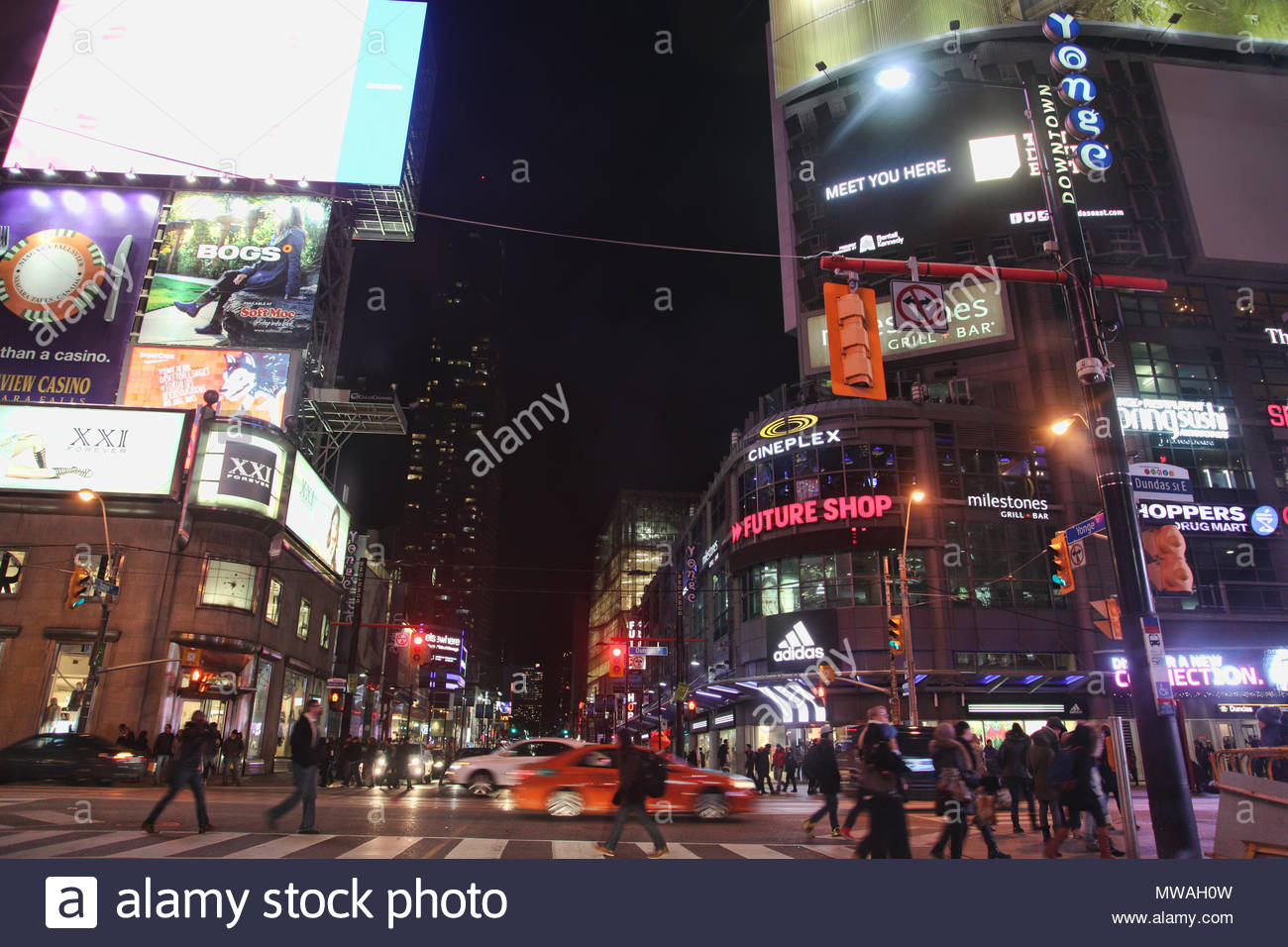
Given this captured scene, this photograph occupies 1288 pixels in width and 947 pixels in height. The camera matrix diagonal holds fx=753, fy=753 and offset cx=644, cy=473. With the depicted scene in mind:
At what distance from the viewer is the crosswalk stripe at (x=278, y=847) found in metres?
8.46

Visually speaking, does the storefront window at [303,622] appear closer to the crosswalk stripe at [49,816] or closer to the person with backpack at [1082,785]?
the crosswalk stripe at [49,816]

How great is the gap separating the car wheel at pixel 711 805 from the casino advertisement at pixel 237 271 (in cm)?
3147

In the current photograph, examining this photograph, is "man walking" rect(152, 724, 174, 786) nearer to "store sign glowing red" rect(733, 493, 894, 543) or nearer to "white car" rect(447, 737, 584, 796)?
"white car" rect(447, 737, 584, 796)

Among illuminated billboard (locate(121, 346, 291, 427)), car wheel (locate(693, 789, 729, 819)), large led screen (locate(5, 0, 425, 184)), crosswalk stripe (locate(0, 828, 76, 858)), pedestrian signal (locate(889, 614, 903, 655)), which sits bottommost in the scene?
car wheel (locate(693, 789, 729, 819))

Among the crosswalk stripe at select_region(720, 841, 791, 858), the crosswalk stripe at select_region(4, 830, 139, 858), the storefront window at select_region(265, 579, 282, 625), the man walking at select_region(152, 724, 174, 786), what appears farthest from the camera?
the storefront window at select_region(265, 579, 282, 625)

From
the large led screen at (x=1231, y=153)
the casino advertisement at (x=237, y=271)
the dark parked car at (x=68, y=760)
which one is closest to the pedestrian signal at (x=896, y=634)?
the dark parked car at (x=68, y=760)

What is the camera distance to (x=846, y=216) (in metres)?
50.8

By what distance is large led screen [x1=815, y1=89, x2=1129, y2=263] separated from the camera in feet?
154

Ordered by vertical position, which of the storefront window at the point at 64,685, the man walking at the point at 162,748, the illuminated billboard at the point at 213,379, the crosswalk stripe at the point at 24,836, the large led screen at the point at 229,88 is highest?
the large led screen at the point at 229,88

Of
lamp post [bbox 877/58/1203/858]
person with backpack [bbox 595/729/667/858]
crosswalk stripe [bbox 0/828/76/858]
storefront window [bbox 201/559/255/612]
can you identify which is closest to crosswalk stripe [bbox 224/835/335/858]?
crosswalk stripe [bbox 0/828/76/858]

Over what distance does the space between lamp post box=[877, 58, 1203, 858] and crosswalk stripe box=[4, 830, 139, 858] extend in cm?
1131

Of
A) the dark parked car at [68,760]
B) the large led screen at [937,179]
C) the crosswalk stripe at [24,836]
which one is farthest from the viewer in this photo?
the large led screen at [937,179]

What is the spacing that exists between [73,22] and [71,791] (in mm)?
40155

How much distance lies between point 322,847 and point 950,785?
307 inches
